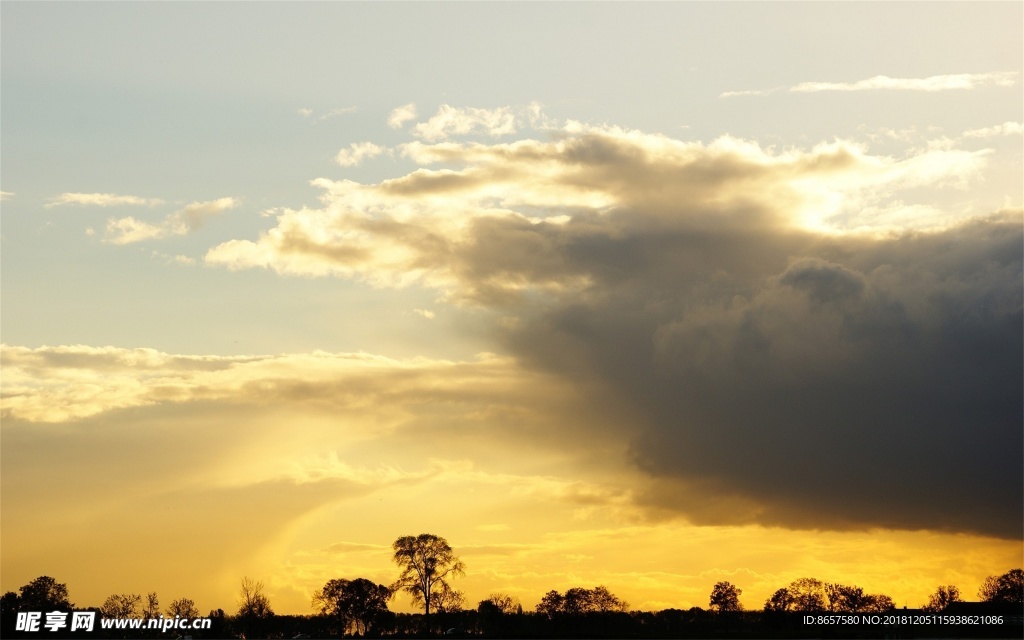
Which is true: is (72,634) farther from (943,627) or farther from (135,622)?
(943,627)

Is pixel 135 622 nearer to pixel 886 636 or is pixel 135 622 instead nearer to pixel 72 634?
pixel 72 634

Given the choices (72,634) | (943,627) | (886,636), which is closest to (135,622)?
(72,634)

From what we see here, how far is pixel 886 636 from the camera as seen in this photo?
616 feet

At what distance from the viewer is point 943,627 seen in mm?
196125

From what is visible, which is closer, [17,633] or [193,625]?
[193,625]

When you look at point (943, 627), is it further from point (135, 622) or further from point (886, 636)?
point (135, 622)

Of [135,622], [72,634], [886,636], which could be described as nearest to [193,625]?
[135,622]

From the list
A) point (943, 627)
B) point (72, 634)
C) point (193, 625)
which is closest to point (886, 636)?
point (943, 627)

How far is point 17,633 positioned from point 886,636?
139m

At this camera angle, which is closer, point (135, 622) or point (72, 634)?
point (135, 622)

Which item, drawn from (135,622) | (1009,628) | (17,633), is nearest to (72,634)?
(17,633)

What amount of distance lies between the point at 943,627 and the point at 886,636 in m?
14.6

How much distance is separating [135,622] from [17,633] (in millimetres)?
34224

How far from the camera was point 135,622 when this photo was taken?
17025 cm
